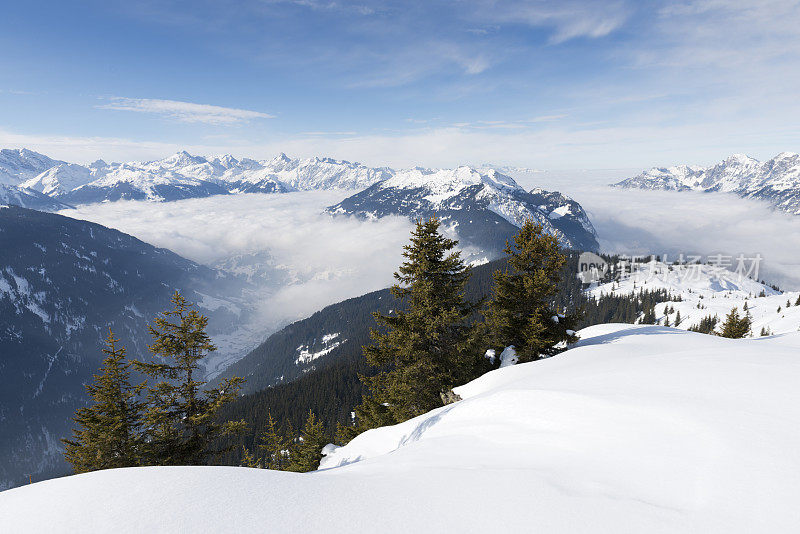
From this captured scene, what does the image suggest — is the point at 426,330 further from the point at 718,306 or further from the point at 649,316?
the point at 718,306

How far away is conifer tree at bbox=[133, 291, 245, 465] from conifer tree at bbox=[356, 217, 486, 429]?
8410 mm

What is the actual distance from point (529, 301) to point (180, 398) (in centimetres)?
1983

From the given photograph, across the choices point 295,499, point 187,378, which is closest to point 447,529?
point 295,499

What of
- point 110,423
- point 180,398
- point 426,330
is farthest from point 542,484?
point 110,423

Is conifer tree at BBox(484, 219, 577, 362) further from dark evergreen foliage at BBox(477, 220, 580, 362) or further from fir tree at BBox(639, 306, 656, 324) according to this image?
fir tree at BBox(639, 306, 656, 324)

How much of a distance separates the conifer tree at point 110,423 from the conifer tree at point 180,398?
121cm

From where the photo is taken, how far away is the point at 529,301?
2039cm

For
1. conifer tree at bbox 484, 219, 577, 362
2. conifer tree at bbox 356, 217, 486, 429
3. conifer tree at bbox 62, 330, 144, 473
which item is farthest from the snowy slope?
conifer tree at bbox 62, 330, 144, 473

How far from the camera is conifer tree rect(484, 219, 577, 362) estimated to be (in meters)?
19.9

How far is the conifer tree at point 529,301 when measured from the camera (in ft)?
65.3

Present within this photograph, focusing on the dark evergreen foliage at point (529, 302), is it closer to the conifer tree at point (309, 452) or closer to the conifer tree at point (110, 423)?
the conifer tree at point (309, 452)

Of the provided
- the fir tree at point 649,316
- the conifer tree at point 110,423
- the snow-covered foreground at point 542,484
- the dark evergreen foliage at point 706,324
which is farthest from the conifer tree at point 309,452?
the fir tree at point 649,316

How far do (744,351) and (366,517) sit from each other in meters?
13.7

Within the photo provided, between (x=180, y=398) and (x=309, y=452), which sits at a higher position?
(x=180, y=398)
